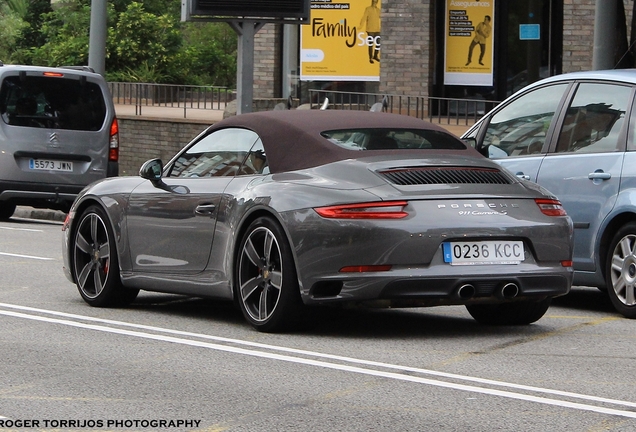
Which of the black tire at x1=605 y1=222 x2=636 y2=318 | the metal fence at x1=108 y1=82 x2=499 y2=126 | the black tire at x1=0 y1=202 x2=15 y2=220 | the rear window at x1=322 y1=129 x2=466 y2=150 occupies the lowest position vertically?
the black tire at x1=0 y1=202 x2=15 y2=220

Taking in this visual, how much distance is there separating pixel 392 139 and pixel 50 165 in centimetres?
949

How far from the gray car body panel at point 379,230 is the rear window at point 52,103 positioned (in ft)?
28.9

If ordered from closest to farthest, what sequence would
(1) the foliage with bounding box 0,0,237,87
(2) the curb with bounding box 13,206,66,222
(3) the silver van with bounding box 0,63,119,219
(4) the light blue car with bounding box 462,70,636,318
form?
(4) the light blue car with bounding box 462,70,636,318 → (3) the silver van with bounding box 0,63,119,219 → (2) the curb with bounding box 13,206,66,222 → (1) the foliage with bounding box 0,0,237,87

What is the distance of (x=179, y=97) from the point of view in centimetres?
2698

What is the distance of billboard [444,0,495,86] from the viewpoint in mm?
25391

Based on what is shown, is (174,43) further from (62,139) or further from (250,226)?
(250,226)

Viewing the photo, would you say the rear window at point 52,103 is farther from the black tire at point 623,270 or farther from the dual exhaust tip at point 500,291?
the dual exhaust tip at point 500,291

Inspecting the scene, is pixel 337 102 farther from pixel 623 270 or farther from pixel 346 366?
pixel 346 366

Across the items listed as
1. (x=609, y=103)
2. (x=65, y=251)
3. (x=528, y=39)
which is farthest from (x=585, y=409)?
(x=528, y=39)

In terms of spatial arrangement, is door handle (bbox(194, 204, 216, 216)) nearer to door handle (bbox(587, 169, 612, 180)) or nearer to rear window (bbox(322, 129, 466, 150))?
rear window (bbox(322, 129, 466, 150))

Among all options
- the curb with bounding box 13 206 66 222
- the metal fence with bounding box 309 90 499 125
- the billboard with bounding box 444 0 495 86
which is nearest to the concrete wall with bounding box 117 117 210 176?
the metal fence with bounding box 309 90 499 125

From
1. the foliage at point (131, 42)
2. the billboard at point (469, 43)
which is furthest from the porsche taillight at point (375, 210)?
the foliage at point (131, 42)

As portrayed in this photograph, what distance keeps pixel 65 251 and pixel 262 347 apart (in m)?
2.76

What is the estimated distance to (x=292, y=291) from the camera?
761cm
